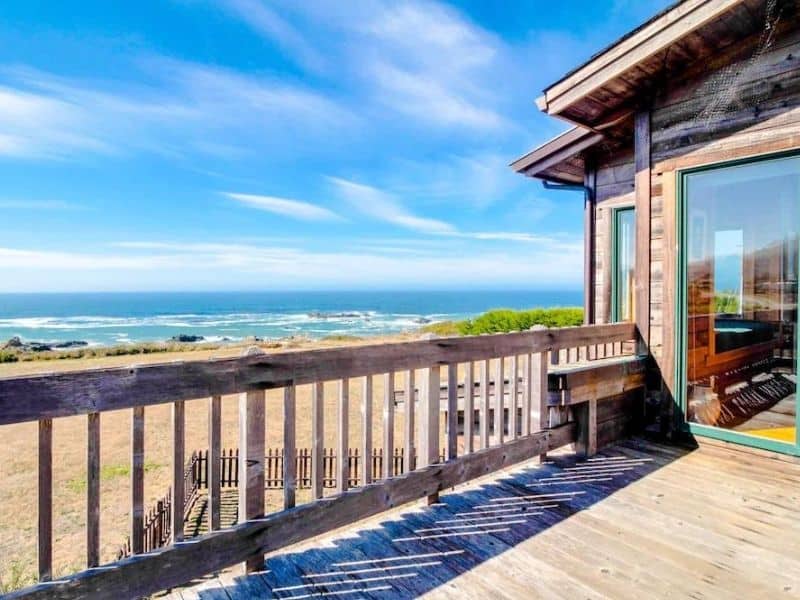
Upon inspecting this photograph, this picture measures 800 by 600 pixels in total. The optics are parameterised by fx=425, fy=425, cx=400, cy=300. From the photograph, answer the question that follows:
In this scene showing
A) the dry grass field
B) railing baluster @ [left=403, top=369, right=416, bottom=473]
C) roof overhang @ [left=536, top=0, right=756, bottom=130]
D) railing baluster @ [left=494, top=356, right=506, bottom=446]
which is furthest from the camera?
the dry grass field

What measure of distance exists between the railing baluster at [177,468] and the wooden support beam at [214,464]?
0.34 ft

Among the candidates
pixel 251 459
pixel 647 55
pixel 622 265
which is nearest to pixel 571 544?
pixel 251 459

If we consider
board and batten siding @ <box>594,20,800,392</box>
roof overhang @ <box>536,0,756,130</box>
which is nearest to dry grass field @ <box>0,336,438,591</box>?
roof overhang @ <box>536,0,756,130</box>

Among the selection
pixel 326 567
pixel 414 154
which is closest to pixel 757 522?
Answer: pixel 326 567

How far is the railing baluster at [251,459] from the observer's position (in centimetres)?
185

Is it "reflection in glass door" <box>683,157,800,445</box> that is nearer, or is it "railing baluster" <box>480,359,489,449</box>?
"railing baluster" <box>480,359,489,449</box>

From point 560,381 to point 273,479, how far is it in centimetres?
653

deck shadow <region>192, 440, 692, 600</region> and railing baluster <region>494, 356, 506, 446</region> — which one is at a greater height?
railing baluster <region>494, 356, 506, 446</region>

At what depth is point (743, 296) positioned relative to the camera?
3469 mm

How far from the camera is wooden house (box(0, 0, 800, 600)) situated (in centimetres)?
171

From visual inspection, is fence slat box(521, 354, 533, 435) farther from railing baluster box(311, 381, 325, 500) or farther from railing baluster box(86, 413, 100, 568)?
railing baluster box(86, 413, 100, 568)

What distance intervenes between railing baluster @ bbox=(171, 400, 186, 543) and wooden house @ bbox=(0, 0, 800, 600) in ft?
0.04

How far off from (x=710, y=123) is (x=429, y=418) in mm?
3323

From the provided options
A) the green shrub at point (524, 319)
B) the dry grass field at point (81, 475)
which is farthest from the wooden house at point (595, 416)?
the green shrub at point (524, 319)
